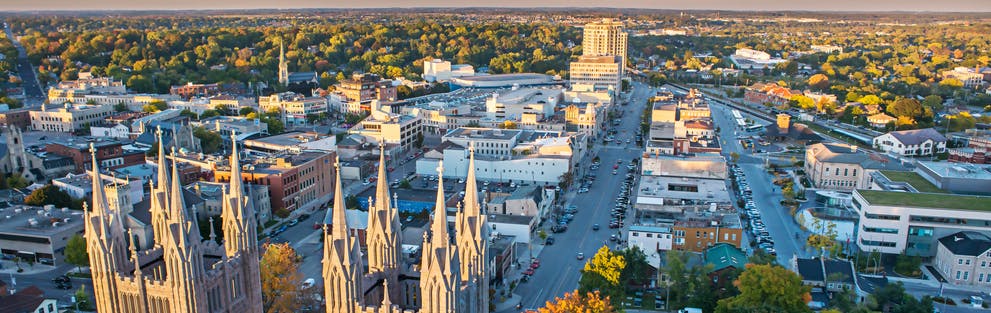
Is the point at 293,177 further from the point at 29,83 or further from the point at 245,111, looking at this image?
the point at 29,83

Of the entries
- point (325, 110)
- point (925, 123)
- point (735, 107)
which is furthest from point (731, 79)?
point (325, 110)

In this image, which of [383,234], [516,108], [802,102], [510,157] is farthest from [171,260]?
[802,102]

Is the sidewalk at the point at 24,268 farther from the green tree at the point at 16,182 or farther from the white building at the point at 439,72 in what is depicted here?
the white building at the point at 439,72

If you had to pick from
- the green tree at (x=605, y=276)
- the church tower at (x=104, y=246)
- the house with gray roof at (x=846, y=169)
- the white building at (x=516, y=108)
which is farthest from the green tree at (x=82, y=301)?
the white building at (x=516, y=108)

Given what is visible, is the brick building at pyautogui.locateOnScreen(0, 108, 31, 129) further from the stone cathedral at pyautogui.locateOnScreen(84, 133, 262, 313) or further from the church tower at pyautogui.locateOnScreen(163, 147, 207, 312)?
the church tower at pyautogui.locateOnScreen(163, 147, 207, 312)

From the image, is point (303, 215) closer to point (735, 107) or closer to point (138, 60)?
point (735, 107)

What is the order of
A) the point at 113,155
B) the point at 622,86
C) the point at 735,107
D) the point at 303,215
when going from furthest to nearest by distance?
the point at 622,86 → the point at 735,107 → the point at 113,155 → the point at 303,215
